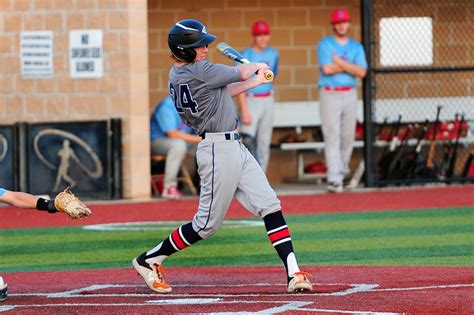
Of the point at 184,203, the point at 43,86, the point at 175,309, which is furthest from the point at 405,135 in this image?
the point at 175,309

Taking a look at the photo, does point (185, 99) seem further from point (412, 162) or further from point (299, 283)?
point (412, 162)

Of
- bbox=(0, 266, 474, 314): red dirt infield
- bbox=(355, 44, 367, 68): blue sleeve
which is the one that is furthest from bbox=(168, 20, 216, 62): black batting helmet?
bbox=(355, 44, 367, 68): blue sleeve

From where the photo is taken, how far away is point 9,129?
54.6ft

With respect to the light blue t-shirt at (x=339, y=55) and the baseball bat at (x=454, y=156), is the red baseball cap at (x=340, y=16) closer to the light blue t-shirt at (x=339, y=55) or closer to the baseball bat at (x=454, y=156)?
the light blue t-shirt at (x=339, y=55)

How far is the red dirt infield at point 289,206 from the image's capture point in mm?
14492

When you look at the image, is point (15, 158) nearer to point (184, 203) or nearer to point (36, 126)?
point (36, 126)

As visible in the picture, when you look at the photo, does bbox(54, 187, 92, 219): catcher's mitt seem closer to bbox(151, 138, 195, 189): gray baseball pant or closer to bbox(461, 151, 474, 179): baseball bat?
bbox(151, 138, 195, 189): gray baseball pant

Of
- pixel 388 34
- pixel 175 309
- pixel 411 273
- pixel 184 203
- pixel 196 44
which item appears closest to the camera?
pixel 175 309

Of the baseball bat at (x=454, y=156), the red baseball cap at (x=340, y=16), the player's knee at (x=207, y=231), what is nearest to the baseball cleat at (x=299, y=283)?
the player's knee at (x=207, y=231)

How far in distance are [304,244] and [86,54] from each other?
6.12 meters

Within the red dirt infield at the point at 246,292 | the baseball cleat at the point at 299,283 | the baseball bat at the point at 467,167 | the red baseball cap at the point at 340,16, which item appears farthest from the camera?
the baseball bat at the point at 467,167

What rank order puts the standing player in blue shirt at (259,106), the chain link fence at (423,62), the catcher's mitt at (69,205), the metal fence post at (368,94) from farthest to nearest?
the chain link fence at (423,62) < the metal fence post at (368,94) < the standing player in blue shirt at (259,106) < the catcher's mitt at (69,205)

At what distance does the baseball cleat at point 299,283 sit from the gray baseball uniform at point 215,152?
53cm

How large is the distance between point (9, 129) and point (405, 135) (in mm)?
5475
